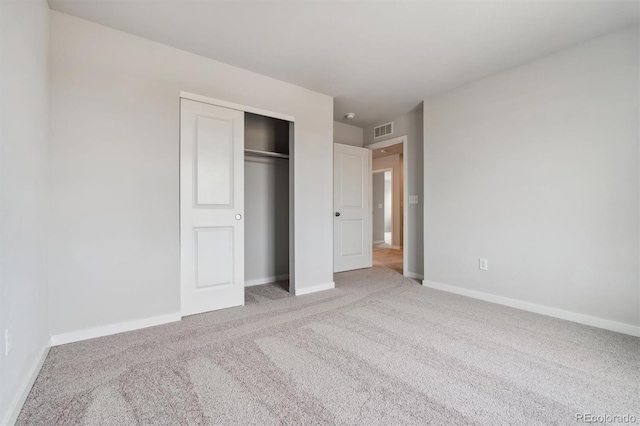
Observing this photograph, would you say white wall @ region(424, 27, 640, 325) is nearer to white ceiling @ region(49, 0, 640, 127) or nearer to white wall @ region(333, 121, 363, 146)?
white ceiling @ region(49, 0, 640, 127)

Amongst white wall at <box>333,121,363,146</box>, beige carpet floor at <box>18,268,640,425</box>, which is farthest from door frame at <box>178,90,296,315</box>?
white wall at <box>333,121,363,146</box>

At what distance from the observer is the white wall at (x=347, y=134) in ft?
15.8

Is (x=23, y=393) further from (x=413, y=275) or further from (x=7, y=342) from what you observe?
(x=413, y=275)

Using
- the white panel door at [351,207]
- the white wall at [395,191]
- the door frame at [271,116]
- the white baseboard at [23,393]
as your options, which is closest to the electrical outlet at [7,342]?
the white baseboard at [23,393]

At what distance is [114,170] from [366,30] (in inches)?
93.5

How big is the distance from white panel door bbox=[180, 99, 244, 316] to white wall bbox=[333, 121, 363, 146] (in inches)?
86.8

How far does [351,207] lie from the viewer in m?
4.76

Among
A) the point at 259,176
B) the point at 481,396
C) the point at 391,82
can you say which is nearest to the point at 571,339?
the point at 481,396

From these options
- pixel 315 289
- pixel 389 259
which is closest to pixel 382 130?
pixel 389 259

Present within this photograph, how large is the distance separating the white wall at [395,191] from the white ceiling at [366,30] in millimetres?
4172

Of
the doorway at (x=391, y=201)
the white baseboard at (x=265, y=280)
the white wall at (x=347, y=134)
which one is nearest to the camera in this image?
the white baseboard at (x=265, y=280)

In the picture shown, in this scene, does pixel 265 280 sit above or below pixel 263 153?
below

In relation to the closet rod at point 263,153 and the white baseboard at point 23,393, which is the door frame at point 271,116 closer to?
the closet rod at point 263,153

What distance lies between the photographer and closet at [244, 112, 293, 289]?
377 centimetres
